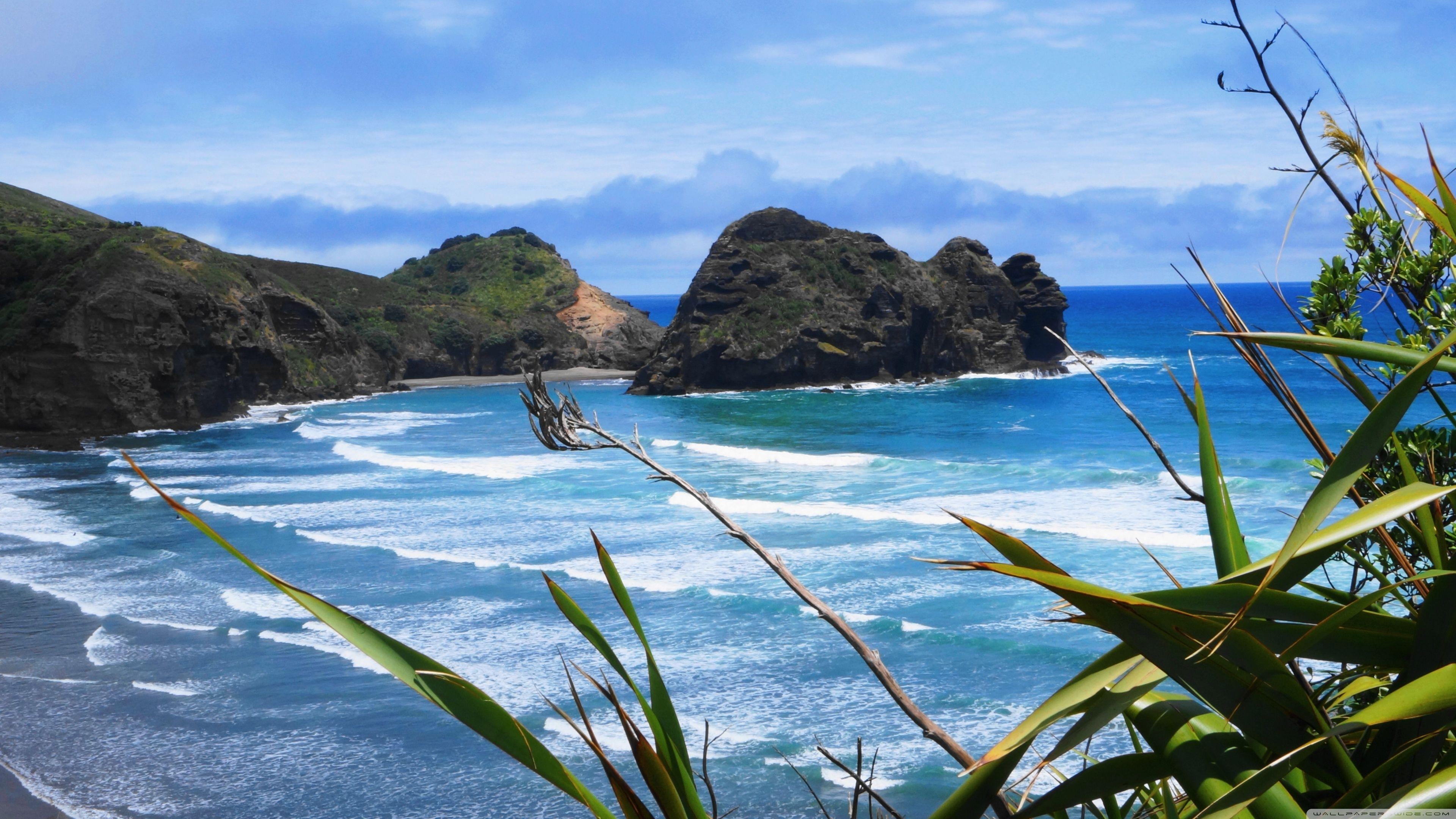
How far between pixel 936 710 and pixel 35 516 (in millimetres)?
22245

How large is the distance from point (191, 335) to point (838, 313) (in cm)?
3481

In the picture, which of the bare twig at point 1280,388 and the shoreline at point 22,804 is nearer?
the bare twig at point 1280,388

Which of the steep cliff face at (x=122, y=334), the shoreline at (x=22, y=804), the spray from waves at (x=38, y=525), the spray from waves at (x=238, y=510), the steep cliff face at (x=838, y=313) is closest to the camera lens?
the shoreline at (x=22, y=804)

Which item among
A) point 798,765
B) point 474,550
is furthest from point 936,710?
point 474,550

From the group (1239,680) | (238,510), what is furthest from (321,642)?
(1239,680)

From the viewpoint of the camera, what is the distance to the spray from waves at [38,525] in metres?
20.6

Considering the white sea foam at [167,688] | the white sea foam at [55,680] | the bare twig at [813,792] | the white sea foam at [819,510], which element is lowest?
the white sea foam at [167,688]

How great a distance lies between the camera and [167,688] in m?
12.0

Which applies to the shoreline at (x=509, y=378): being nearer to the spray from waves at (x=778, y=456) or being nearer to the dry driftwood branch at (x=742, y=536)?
the spray from waves at (x=778, y=456)

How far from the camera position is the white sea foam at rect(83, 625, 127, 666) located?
1291 centimetres

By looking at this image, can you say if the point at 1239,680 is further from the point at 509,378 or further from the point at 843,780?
the point at 509,378

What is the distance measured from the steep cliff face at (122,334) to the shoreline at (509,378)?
1374 centimetres

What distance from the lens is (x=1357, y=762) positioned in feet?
4.07

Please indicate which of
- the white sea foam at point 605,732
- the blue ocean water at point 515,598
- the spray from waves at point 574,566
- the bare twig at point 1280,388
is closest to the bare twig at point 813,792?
the bare twig at point 1280,388
